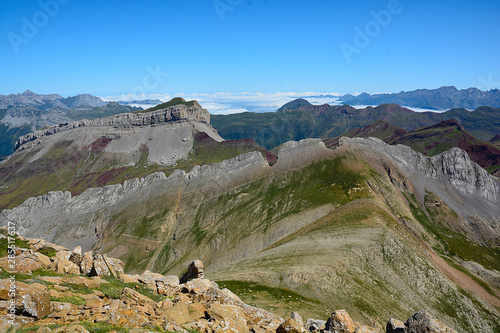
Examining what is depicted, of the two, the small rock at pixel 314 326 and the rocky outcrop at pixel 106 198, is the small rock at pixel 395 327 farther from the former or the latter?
the rocky outcrop at pixel 106 198

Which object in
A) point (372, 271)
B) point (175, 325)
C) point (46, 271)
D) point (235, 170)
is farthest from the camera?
point (235, 170)

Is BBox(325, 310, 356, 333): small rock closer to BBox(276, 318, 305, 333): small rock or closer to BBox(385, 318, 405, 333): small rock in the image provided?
BBox(385, 318, 405, 333): small rock

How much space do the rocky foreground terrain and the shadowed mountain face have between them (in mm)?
18329

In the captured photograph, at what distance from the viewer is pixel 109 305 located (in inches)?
784

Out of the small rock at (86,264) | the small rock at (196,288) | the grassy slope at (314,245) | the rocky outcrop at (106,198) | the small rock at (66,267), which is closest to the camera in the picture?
the small rock at (66,267)

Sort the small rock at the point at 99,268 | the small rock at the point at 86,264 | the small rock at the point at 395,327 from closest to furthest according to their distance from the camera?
1. the small rock at the point at 395,327
2. the small rock at the point at 99,268
3. the small rock at the point at 86,264

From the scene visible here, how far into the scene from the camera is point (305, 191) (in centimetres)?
12369

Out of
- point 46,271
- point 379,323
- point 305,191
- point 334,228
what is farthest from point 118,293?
point 305,191

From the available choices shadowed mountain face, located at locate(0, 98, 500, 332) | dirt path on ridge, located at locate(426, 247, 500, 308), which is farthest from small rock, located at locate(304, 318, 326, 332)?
dirt path on ridge, located at locate(426, 247, 500, 308)

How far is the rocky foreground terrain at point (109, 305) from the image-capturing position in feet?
54.0

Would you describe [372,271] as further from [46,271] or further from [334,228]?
[46,271]

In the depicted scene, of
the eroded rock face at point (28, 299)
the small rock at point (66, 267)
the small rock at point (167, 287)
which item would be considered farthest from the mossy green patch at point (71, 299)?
the small rock at point (167, 287)

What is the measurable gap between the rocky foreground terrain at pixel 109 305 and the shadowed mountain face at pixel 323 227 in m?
18.3

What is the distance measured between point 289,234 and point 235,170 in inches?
2746
